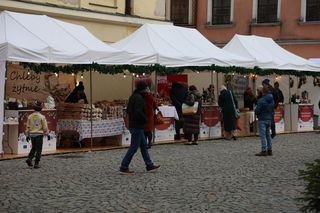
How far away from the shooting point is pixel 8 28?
14.0 m

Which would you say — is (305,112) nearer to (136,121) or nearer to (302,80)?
(302,80)

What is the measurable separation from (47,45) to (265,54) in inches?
375

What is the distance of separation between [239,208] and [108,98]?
13.1 metres

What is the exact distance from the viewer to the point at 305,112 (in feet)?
73.5

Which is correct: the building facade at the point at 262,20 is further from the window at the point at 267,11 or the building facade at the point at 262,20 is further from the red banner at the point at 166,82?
the red banner at the point at 166,82

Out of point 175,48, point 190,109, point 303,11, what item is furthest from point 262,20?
point 190,109

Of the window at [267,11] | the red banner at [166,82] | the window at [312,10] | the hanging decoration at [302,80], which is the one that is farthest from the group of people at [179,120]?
the window at [267,11]

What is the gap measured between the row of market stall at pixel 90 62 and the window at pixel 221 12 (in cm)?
1366

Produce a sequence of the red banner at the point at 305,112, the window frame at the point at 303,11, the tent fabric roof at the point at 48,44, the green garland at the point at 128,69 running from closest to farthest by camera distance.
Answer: the tent fabric roof at the point at 48,44, the green garland at the point at 128,69, the red banner at the point at 305,112, the window frame at the point at 303,11

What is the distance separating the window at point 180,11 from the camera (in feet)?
119

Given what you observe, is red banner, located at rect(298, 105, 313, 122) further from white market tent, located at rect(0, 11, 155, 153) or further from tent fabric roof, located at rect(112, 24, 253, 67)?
white market tent, located at rect(0, 11, 155, 153)

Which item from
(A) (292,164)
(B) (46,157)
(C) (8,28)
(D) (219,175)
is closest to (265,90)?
(A) (292,164)

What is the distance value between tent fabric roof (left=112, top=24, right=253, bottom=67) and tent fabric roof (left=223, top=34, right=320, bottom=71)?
88 cm

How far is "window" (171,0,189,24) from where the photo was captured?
119 ft
